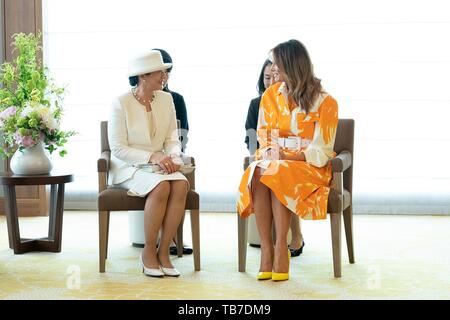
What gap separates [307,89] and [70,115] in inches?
122

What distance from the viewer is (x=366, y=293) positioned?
378cm

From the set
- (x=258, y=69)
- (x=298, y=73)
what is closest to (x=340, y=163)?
(x=298, y=73)

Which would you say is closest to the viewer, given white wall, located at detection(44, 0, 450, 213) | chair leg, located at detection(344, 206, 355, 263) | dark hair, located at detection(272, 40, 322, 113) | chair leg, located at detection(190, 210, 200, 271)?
dark hair, located at detection(272, 40, 322, 113)

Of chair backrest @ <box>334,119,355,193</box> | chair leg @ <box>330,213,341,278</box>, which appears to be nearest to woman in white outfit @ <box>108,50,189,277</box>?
chair leg @ <box>330,213,341,278</box>

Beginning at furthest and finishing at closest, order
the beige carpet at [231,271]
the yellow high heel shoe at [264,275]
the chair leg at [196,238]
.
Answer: the chair leg at [196,238]
the yellow high heel shoe at [264,275]
the beige carpet at [231,271]

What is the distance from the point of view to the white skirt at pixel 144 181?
4219 mm

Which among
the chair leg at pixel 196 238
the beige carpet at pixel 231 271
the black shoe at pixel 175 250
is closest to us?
the beige carpet at pixel 231 271

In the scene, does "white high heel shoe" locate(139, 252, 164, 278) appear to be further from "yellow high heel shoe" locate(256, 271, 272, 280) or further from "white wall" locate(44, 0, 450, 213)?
"white wall" locate(44, 0, 450, 213)

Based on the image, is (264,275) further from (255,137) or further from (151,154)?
(255,137)

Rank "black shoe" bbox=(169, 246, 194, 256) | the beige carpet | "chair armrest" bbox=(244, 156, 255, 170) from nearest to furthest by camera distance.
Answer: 1. the beige carpet
2. "chair armrest" bbox=(244, 156, 255, 170)
3. "black shoe" bbox=(169, 246, 194, 256)

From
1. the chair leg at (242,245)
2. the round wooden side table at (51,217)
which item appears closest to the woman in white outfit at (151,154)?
the chair leg at (242,245)

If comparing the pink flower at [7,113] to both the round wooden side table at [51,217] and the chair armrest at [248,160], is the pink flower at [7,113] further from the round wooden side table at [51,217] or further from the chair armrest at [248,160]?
the chair armrest at [248,160]

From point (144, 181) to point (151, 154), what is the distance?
0.19 meters

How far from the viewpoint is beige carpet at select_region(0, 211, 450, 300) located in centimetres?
380
